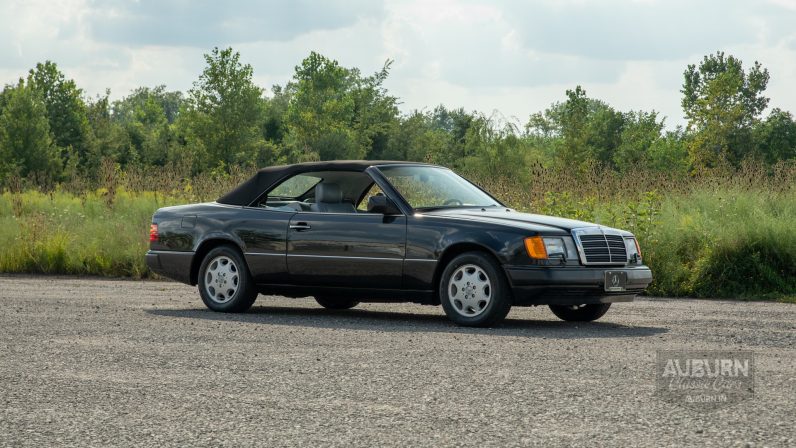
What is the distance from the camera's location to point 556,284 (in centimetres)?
1041

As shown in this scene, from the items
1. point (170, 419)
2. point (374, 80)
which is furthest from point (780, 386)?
point (374, 80)

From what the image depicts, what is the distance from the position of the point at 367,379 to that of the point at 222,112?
202ft

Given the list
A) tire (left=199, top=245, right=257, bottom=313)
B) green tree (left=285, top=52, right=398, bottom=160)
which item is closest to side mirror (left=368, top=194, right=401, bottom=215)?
tire (left=199, top=245, right=257, bottom=313)

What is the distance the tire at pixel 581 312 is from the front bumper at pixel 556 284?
860 mm

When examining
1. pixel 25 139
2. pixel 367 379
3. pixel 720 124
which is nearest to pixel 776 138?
pixel 720 124

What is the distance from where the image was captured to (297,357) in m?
8.63

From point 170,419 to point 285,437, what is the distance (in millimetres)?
822

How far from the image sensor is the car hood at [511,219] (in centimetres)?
1068

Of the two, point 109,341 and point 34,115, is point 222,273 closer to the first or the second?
point 109,341

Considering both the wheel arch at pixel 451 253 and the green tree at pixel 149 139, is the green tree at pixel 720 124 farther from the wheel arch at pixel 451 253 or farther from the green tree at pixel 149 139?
Result: the wheel arch at pixel 451 253

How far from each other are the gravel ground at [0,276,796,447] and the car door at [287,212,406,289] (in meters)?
0.44

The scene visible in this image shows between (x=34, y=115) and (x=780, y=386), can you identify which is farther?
(x=34, y=115)

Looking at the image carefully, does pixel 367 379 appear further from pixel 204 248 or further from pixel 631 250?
pixel 204 248

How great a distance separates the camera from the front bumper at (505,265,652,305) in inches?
409
